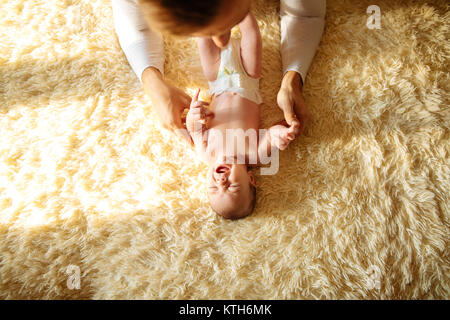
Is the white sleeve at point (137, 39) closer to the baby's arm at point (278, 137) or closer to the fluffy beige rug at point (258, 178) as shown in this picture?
the fluffy beige rug at point (258, 178)

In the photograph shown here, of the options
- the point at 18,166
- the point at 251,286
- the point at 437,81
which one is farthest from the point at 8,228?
the point at 437,81

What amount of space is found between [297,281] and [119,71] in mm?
832

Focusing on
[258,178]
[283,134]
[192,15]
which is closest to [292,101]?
[283,134]

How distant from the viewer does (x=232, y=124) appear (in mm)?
888

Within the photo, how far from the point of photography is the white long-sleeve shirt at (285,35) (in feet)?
3.14

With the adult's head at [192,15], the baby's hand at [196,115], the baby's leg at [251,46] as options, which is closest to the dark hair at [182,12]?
the adult's head at [192,15]

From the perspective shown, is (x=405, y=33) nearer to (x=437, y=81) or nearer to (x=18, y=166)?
(x=437, y=81)

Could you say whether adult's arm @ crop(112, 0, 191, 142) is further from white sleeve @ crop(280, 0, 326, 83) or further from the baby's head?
white sleeve @ crop(280, 0, 326, 83)

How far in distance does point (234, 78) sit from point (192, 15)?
1.48 ft

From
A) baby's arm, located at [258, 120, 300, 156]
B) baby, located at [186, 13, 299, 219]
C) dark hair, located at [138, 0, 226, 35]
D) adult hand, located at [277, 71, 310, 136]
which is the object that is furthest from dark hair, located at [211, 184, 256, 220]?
dark hair, located at [138, 0, 226, 35]

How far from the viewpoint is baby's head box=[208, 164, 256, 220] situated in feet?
2.62

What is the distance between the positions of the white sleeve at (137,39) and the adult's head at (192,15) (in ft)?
1.49

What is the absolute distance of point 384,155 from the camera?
854 millimetres
